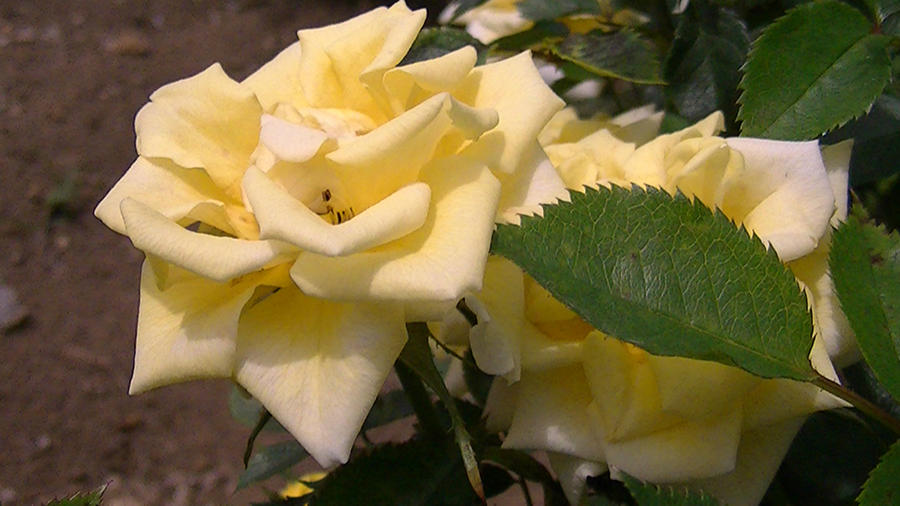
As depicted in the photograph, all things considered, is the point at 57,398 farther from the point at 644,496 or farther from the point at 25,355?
the point at 644,496

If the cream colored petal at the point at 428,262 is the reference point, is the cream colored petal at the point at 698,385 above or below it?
below

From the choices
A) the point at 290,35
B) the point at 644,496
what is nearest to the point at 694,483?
the point at 644,496

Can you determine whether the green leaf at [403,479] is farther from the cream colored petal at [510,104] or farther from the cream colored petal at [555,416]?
the cream colored petal at [510,104]

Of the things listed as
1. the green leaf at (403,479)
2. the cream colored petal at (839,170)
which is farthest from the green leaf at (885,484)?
the green leaf at (403,479)

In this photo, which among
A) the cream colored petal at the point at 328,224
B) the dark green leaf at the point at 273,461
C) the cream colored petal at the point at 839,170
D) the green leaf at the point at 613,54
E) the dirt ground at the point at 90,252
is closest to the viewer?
the cream colored petal at the point at 328,224

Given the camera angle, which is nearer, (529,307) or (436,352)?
(529,307)
